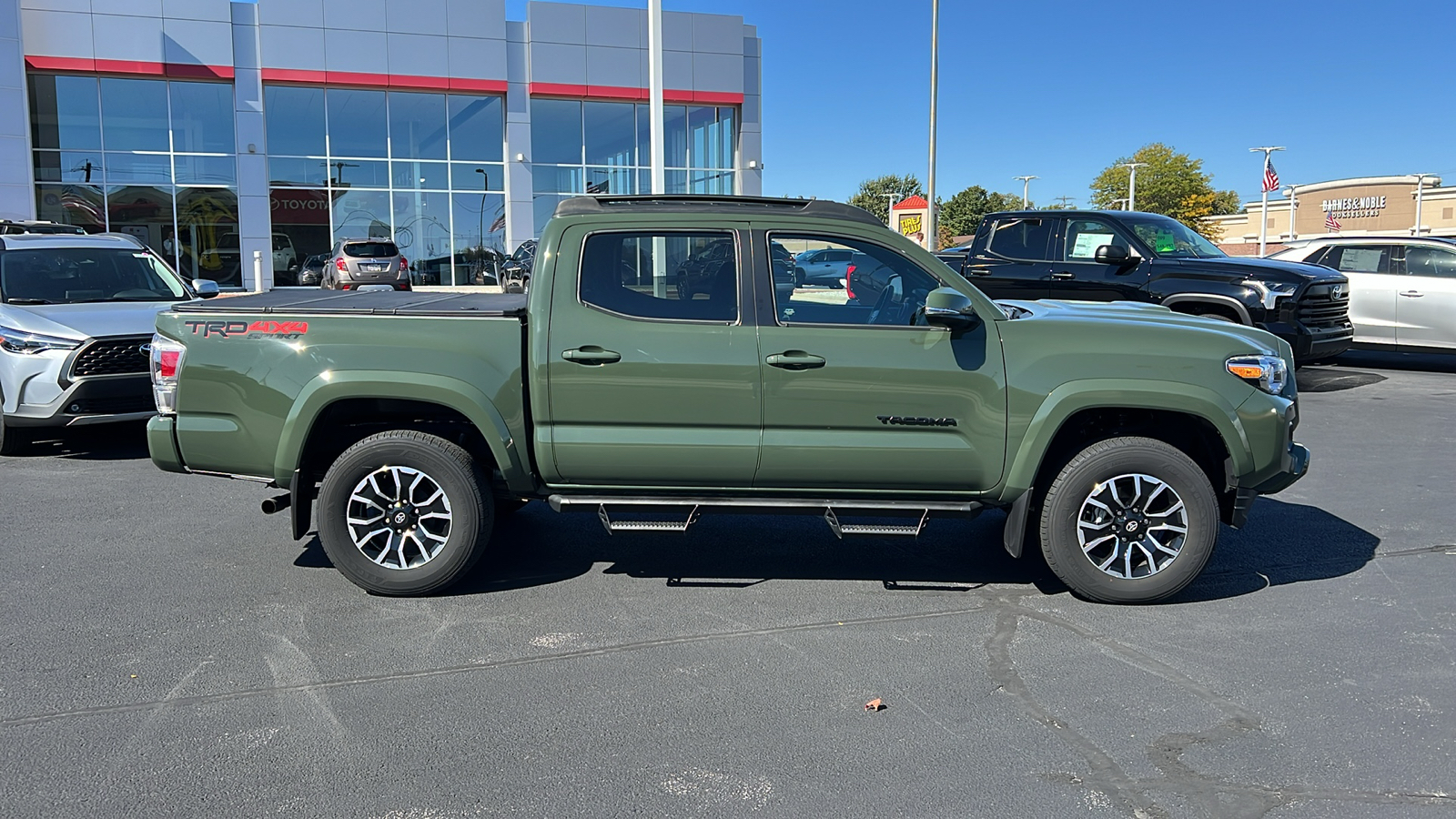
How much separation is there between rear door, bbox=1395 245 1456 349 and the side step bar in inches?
450

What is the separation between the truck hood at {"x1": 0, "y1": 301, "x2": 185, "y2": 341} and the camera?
8250mm

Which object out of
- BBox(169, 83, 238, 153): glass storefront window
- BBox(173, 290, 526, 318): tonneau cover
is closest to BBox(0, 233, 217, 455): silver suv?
BBox(173, 290, 526, 318): tonneau cover

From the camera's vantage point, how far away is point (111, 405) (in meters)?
8.26

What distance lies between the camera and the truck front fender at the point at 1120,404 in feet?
16.2

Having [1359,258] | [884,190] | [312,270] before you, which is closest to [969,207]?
[884,190]

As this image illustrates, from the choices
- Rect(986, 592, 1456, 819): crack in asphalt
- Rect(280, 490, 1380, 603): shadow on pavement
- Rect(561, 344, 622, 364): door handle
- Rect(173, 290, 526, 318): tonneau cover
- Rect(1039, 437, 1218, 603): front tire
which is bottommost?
Rect(986, 592, 1456, 819): crack in asphalt

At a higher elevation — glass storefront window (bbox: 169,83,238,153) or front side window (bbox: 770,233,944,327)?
glass storefront window (bbox: 169,83,238,153)

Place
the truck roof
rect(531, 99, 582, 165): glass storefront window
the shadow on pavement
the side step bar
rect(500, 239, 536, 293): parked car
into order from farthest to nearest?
1. rect(531, 99, 582, 165): glass storefront window
2. rect(500, 239, 536, 293): parked car
3. the shadow on pavement
4. the truck roof
5. the side step bar

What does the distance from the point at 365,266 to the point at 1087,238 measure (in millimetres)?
18522

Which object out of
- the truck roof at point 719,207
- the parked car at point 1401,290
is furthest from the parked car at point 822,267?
the parked car at point 1401,290

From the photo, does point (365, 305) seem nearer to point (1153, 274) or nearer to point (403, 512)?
point (403, 512)

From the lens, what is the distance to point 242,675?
4.25 m

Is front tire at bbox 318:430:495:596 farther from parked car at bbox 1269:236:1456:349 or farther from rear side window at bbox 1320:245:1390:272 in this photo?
rear side window at bbox 1320:245:1390:272

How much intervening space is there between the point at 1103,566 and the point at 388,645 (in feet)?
10.8
